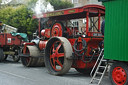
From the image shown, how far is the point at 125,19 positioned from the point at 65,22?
14.1 ft

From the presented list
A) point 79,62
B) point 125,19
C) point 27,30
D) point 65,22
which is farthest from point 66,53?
point 27,30

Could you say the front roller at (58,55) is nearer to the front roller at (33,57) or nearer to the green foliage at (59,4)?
the front roller at (33,57)

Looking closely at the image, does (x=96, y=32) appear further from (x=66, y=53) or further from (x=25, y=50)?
(x=25, y=50)

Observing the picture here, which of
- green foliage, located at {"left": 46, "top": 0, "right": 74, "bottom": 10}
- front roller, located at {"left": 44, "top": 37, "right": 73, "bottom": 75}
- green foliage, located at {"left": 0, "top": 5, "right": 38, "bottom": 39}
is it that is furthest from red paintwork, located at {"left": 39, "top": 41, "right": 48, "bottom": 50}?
green foliage, located at {"left": 46, "top": 0, "right": 74, "bottom": 10}

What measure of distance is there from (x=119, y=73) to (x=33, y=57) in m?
5.74

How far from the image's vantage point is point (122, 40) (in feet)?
22.6

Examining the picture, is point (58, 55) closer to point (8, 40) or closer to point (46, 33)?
point (46, 33)

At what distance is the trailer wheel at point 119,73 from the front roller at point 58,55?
2205 mm

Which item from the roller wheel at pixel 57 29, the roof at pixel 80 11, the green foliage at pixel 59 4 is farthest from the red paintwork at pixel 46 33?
the green foliage at pixel 59 4

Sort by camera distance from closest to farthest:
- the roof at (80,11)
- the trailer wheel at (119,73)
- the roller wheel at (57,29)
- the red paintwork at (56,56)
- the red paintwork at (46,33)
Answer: the trailer wheel at (119,73) < the roof at (80,11) < the red paintwork at (56,56) < the roller wheel at (57,29) < the red paintwork at (46,33)

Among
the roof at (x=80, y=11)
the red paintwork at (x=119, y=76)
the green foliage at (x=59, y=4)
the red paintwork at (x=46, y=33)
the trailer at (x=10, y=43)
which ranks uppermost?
the green foliage at (x=59, y=4)

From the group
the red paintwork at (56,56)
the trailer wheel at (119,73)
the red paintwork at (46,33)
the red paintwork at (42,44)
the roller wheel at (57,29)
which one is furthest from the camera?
the red paintwork at (42,44)

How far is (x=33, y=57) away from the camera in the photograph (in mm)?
11789

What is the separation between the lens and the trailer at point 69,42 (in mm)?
9023
